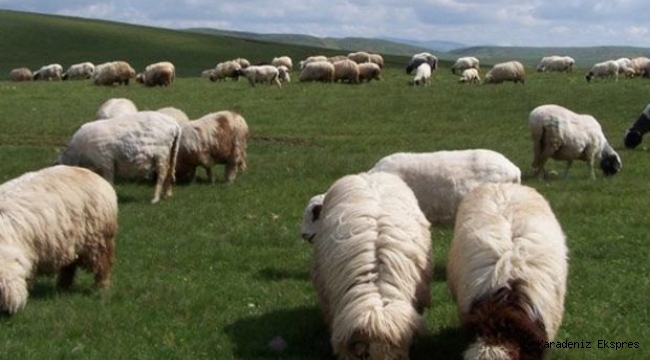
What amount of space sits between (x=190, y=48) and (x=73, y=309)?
89.8 m

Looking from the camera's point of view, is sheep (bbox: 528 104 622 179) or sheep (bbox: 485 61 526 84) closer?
sheep (bbox: 528 104 622 179)

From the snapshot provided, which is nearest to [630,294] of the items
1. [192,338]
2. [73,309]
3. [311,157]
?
[192,338]

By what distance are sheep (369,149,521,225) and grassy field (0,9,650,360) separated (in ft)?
2.29

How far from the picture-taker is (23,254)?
32.6 feet

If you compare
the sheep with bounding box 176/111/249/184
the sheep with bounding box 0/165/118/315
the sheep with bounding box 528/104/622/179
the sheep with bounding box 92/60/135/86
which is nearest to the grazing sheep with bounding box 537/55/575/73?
the sheep with bounding box 92/60/135/86

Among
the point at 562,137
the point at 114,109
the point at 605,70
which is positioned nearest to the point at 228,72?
the point at 605,70

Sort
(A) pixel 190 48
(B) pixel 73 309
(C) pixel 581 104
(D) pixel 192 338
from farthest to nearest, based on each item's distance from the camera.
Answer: (A) pixel 190 48
(C) pixel 581 104
(B) pixel 73 309
(D) pixel 192 338

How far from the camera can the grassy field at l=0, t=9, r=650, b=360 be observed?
9.45m

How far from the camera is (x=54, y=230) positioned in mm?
10312

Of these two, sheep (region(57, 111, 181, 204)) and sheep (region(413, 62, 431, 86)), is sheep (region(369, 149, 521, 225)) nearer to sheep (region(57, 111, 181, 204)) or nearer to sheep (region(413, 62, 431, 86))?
sheep (region(57, 111, 181, 204))

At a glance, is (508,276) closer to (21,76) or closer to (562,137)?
(562,137)

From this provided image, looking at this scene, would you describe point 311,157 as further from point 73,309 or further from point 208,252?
point 73,309

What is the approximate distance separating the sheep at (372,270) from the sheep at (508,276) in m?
0.47

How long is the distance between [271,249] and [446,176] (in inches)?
118
